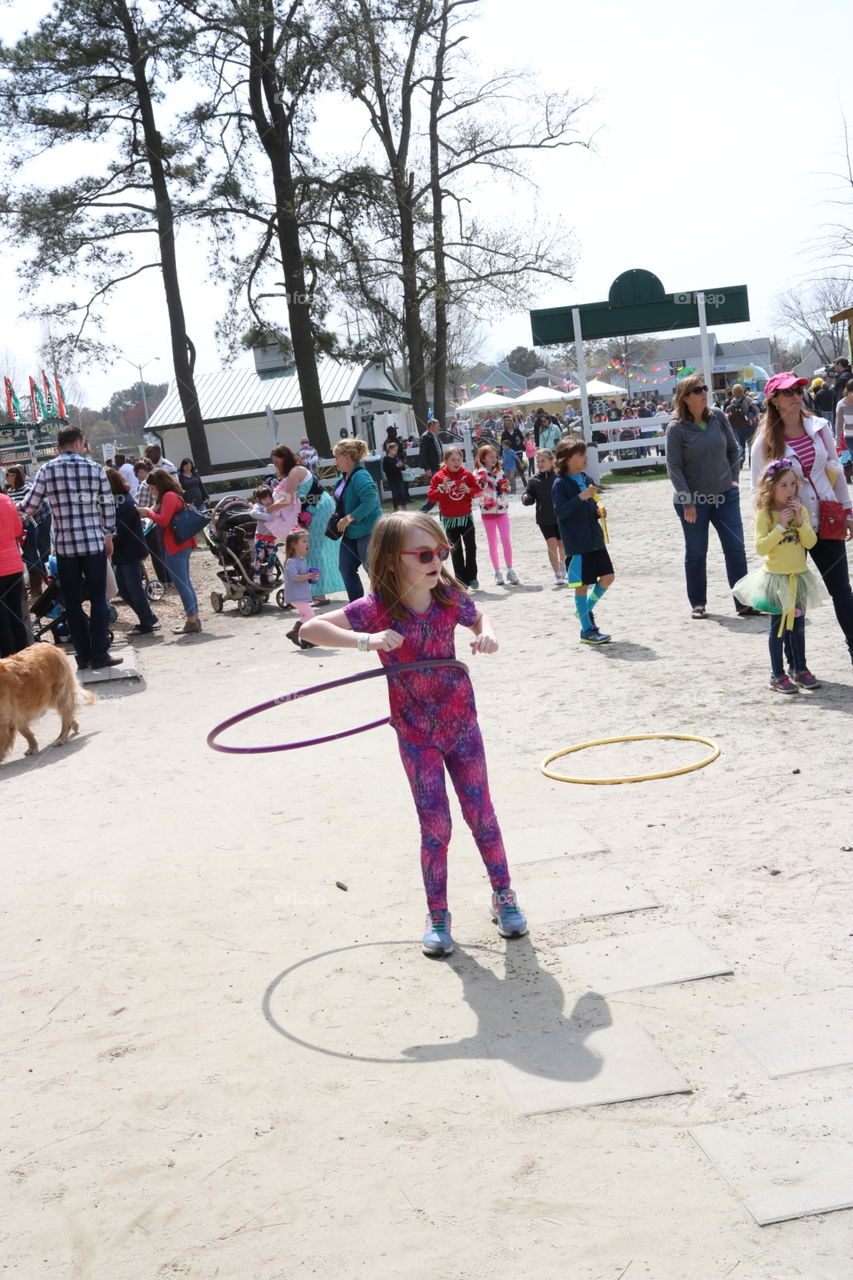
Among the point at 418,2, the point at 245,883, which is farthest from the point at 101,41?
the point at 245,883

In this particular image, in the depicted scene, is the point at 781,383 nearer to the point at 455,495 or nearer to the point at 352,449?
the point at 352,449

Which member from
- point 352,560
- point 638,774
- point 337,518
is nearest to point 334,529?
point 337,518

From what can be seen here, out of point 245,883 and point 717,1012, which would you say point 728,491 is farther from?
point 717,1012

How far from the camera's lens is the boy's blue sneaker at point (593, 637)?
10.6m

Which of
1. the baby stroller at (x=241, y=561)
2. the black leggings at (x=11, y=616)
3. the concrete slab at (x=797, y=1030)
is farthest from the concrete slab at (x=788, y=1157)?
the baby stroller at (x=241, y=561)

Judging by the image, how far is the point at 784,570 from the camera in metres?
7.91

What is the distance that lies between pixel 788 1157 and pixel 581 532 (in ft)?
24.9

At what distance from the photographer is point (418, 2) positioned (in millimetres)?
28016

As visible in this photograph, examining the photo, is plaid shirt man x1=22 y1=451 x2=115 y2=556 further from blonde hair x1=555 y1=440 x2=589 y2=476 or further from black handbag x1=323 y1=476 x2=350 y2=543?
blonde hair x1=555 y1=440 x2=589 y2=476

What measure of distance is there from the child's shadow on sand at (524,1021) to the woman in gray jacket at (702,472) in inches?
262

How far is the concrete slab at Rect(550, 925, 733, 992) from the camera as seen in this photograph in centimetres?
434

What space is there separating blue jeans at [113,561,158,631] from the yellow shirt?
9.00 metres

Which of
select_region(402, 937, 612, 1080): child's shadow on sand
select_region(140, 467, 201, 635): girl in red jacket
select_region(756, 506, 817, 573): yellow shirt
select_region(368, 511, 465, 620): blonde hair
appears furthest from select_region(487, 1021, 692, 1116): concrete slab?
select_region(140, 467, 201, 635): girl in red jacket

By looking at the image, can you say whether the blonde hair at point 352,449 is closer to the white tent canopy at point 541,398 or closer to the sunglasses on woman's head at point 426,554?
the sunglasses on woman's head at point 426,554
